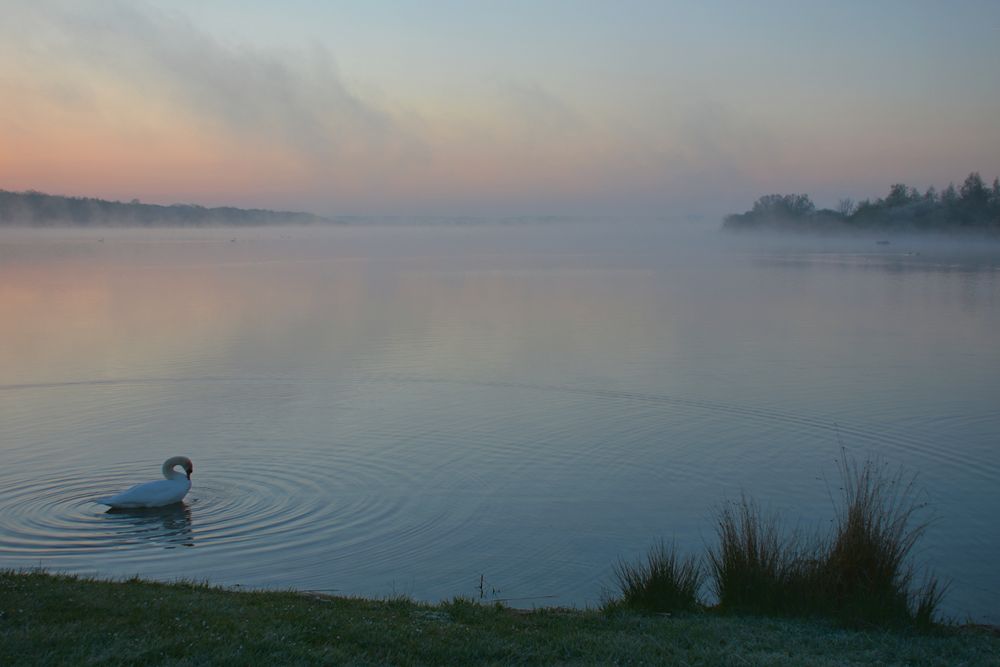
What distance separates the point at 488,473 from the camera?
1201 cm

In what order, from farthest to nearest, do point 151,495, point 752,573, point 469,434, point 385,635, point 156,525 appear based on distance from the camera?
point 469,434 → point 151,495 → point 156,525 → point 752,573 → point 385,635

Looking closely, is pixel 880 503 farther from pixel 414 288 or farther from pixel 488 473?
pixel 414 288

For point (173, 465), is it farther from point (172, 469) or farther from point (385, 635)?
point (385, 635)

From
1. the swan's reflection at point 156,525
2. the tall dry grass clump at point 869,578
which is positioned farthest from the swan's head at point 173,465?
the tall dry grass clump at point 869,578

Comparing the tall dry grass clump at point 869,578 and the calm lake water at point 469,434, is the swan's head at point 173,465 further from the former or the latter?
the tall dry grass clump at point 869,578

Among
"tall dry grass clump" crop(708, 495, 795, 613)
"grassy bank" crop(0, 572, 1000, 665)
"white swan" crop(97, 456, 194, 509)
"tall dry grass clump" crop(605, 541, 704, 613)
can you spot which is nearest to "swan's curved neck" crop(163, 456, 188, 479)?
"white swan" crop(97, 456, 194, 509)

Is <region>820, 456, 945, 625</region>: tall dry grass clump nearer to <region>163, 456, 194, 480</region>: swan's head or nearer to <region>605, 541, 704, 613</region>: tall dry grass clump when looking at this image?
<region>605, 541, 704, 613</region>: tall dry grass clump

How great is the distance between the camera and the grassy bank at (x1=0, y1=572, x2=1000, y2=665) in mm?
5441

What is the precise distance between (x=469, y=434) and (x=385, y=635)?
8.15 m

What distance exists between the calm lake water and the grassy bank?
156cm

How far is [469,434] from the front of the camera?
45.9 feet

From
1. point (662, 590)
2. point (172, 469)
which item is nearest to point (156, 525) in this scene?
point (172, 469)

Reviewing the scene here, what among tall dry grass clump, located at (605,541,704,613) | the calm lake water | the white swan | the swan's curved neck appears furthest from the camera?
the swan's curved neck

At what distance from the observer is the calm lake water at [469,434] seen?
917cm
